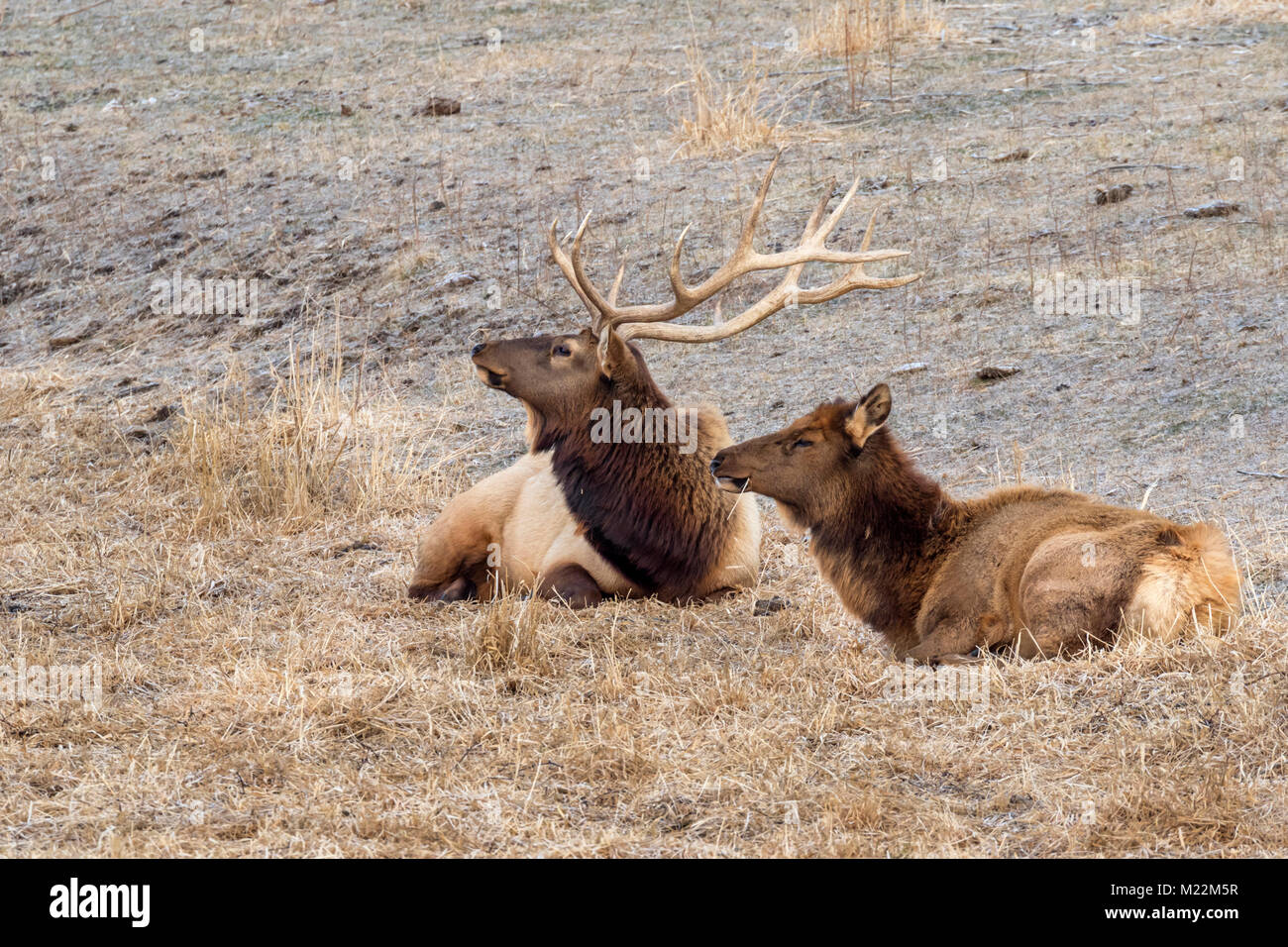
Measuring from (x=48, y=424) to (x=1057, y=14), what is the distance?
37.5 ft

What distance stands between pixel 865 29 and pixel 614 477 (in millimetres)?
9795

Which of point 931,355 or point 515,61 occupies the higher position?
point 515,61

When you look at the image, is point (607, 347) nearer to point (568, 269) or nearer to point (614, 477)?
point (568, 269)

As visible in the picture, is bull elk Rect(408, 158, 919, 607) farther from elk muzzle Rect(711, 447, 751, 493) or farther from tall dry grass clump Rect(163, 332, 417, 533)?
tall dry grass clump Rect(163, 332, 417, 533)

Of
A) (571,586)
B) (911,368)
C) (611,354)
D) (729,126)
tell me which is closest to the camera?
(571,586)

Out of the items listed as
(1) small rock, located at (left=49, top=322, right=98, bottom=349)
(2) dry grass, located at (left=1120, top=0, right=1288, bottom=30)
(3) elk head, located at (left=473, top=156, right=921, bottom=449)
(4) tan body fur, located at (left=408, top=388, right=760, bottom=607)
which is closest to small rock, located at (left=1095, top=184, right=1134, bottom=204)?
(2) dry grass, located at (left=1120, top=0, right=1288, bottom=30)

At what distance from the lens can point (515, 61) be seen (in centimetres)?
1670

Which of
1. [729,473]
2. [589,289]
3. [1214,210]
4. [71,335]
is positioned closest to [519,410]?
[589,289]

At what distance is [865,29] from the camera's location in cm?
1603

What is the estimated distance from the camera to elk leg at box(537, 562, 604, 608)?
7.31 metres

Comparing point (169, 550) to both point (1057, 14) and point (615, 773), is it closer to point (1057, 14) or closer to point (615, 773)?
point (615, 773)

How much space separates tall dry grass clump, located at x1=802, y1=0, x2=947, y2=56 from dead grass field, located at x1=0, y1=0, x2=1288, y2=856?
1.8 inches

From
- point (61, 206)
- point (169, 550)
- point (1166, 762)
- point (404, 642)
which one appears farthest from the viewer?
point (61, 206)

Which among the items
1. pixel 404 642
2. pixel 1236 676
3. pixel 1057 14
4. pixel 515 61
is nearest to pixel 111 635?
pixel 404 642
